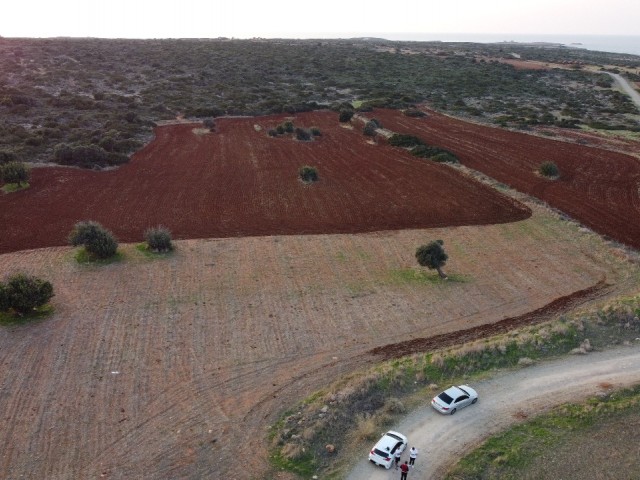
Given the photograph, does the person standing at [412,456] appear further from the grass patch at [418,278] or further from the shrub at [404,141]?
the shrub at [404,141]

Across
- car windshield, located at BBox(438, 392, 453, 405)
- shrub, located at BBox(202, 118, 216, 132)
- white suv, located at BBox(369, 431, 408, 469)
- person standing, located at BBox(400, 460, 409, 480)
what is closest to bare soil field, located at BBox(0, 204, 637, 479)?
white suv, located at BBox(369, 431, 408, 469)

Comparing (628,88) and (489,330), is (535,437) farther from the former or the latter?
(628,88)

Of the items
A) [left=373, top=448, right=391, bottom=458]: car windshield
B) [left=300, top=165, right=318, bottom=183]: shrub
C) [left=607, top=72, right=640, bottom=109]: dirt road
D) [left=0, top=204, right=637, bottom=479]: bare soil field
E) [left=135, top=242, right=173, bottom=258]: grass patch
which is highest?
[left=607, top=72, right=640, bottom=109]: dirt road

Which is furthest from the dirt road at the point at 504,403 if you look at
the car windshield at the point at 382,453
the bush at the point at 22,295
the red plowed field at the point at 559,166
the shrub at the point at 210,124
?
the shrub at the point at 210,124

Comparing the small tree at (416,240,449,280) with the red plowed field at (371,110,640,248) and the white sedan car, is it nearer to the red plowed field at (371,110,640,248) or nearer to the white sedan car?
the white sedan car

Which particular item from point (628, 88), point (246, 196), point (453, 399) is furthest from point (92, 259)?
point (628, 88)

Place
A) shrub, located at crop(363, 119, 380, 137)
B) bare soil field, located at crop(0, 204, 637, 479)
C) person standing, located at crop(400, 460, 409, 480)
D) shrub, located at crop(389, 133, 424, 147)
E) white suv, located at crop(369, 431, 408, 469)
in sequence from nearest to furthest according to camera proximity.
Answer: person standing, located at crop(400, 460, 409, 480) < white suv, located at crop(369, 431, 408, 469) < bare soil field, located at crop(0, 204, 637, 479) < shrub, located at crop(389, 133, 424, 147) < shrub, located at crop(363, 119, 380, 137)

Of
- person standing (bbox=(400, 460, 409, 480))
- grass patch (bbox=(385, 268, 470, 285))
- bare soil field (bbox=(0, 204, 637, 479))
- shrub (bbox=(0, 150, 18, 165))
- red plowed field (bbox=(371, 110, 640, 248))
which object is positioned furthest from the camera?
shrub (bbox=(0, 150, 18, 165))
